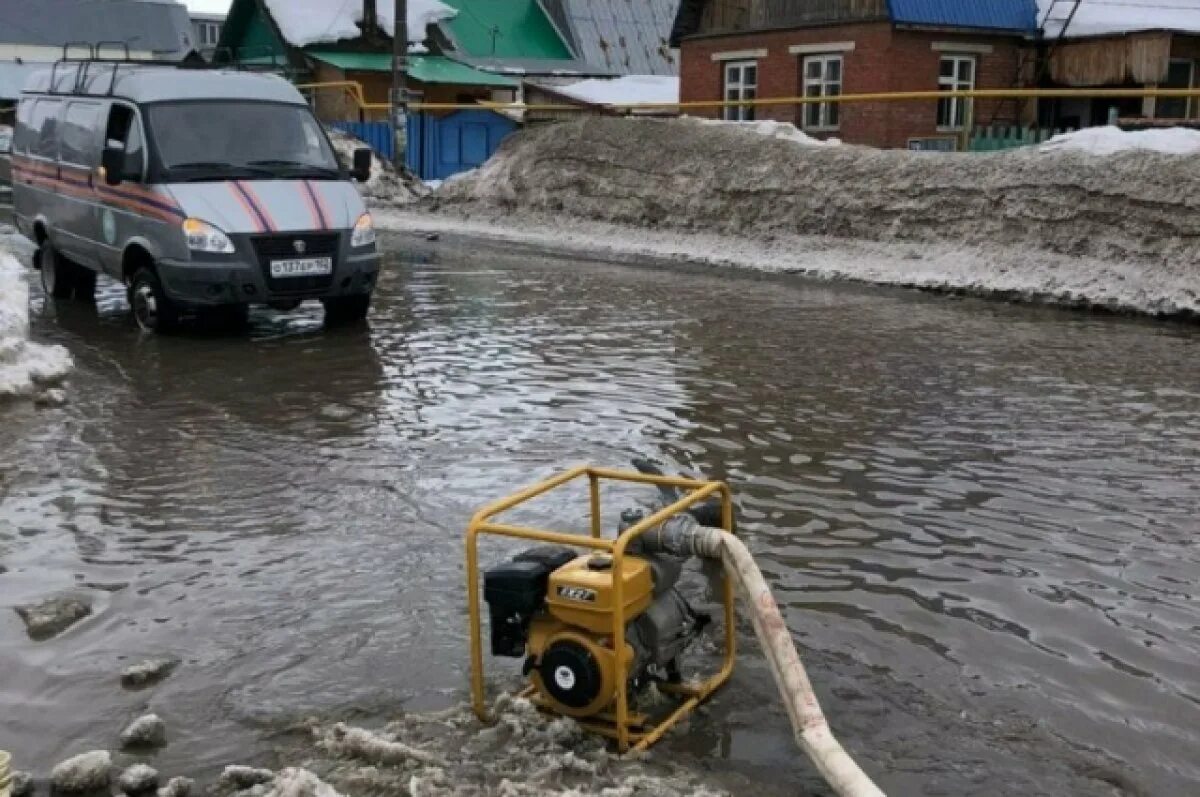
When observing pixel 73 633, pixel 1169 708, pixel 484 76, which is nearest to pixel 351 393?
pixel 73 633

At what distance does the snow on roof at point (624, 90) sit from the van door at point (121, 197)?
24346mm

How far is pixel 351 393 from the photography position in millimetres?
9844

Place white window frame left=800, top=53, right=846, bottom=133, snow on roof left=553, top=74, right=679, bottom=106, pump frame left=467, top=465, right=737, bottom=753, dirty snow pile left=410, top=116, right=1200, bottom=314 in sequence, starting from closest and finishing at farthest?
pump frame left=467, top=465, right=737, bottom=753 → dirty snow pile left=410, top=116, right=1200, bottom=314 → white window frame left=800, top=53, right=846, bottom=133 → snow on roof left=553, top=74, right=679, bottom=106

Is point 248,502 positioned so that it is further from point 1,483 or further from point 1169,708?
point 1169,708

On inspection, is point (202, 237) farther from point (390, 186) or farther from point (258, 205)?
point (390, 186)

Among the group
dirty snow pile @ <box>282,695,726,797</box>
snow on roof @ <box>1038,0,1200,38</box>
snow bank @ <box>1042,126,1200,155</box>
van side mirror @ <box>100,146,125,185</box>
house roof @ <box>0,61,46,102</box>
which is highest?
house roof @ <box>0,61,46,102</box>

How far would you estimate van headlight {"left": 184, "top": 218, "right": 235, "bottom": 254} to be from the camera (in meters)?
11.3

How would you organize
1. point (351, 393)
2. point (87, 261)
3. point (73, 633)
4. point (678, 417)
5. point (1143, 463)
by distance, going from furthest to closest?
1. point (87, 261)
2. point (351, 393)
3. point (678, 417)
4. point (1143, 463)
5. point (73, 633)

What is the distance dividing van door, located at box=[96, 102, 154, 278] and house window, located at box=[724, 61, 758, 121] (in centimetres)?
1882

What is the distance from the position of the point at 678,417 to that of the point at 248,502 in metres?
3.18

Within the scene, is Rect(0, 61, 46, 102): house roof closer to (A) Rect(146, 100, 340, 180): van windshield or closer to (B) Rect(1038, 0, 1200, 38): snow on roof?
(B) Rect(1038, 0, 1200, 38): snow on roof

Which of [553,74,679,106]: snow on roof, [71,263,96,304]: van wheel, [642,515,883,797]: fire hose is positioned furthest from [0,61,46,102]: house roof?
[642,515,883,797]: fire hose

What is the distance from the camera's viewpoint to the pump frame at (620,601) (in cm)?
423

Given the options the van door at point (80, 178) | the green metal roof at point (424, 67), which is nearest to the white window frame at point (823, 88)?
the green metal roof at point (424, 67)
